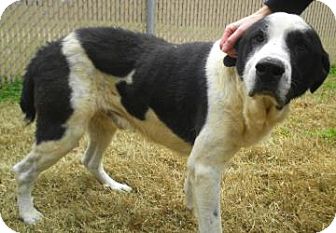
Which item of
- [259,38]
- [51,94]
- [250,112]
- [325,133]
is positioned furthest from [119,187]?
[325,133]

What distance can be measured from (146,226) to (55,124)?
1.02m

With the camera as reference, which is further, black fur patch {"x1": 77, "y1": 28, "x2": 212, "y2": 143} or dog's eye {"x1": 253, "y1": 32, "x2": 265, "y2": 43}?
black fur patch {"x1": 77, "y1": 28, "x2": 212, "y2": 143}

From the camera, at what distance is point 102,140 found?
4172 mm

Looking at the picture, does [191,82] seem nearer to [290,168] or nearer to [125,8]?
[290,168]

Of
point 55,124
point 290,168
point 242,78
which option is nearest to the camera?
point 242,78

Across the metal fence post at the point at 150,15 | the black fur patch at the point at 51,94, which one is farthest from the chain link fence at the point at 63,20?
the black fur patch at the point at 51,94

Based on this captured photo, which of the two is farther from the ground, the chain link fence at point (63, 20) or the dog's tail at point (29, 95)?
the dog's tail at point (29, 95)

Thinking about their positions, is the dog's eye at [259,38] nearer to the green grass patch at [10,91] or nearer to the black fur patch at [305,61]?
the black fur patch at [305,61]

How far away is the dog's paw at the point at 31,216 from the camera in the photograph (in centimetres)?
356

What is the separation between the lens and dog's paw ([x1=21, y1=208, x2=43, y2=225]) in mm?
3559

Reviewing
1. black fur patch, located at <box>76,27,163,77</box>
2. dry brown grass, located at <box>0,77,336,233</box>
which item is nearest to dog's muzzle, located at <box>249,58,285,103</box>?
black fur patch, located at <box>76,27,163,77</box>

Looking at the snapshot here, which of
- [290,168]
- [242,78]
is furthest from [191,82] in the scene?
[290,168]

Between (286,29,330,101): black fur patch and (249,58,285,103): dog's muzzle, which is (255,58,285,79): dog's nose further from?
(286,29,330,101): black fur patch

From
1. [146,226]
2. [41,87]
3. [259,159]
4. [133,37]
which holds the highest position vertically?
[133,37]
